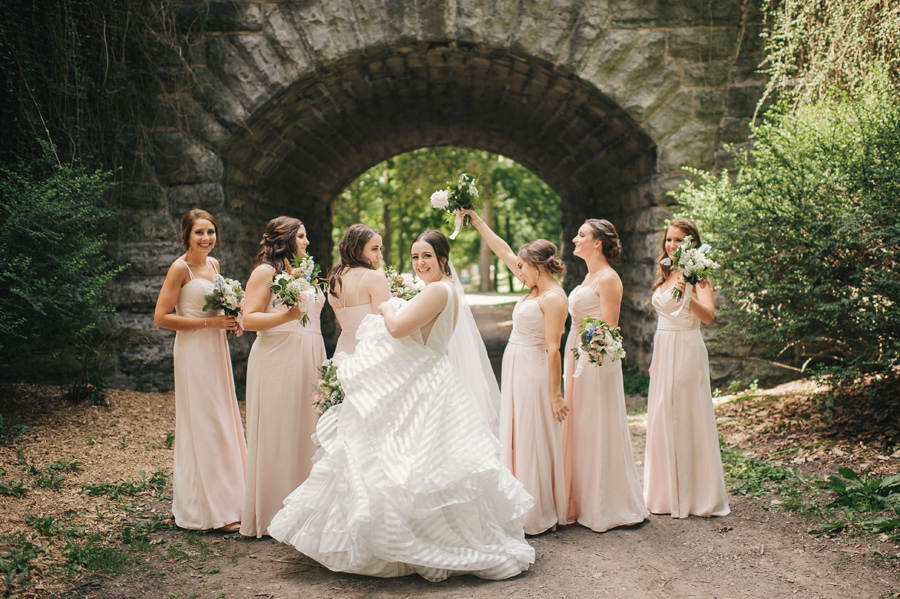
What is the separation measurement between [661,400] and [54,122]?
6.73 meters

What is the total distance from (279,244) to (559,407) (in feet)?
7.12

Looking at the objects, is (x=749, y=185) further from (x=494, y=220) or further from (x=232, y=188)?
(x=494, y=220)

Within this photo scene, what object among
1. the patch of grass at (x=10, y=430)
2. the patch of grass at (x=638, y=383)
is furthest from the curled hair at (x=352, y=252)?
the patch of grass at (x=638, y=383)

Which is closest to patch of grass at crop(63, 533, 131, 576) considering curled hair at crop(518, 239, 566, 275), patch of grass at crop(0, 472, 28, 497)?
patch of grass at crop(0, 472, 28, 497)

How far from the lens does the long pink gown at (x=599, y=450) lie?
4402 mm

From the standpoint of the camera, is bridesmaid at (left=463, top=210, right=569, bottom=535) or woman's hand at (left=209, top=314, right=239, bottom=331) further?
woman's hand at (left=209, top=314, right=239, bottom=331)

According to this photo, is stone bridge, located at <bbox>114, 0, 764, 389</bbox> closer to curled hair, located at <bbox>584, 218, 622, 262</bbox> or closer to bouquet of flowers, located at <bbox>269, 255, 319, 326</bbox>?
curled hair, located at <bbox>584, 218, 622, 262</bbox>

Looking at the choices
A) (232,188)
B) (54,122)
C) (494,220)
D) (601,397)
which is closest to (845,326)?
(601,397)

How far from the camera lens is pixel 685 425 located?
4.67 meters

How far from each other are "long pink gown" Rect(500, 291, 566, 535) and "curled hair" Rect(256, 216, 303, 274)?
1.58 meters

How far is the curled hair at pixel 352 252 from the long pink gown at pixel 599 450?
4.93 ft

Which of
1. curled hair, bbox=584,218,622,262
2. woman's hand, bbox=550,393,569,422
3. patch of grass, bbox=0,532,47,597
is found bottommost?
patch of grass, bbox=0,532,47,597

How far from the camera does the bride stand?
3.46 m

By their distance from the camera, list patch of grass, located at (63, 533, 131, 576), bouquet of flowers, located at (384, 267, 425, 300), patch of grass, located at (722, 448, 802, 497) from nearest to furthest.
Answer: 1. patch of grass, located at (63, 533, 131, 576)
2. bouquet of flowers, located at (384, 267, 425, 300)
3. patch of grass, located at (722, 448, 802, 497)
